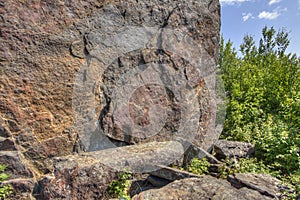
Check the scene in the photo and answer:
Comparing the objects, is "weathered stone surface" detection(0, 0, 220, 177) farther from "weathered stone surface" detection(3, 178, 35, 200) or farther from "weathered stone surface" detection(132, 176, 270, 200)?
"weathered stone surface" detection(132, 176, 270, 200)

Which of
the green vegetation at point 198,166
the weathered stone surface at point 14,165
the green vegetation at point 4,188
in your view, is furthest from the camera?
the green vegetation at point 198,166

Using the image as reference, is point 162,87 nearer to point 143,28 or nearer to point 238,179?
point 143,28

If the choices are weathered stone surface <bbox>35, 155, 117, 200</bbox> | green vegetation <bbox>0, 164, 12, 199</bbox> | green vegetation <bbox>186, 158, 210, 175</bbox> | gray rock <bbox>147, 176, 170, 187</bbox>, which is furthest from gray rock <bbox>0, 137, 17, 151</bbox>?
green vegetation <bbox>186, 158, 210, 175</bbox>

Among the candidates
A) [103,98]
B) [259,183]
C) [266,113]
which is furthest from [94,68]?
[266,113]

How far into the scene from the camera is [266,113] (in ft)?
19.2

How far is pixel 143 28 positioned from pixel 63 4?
1021 mm

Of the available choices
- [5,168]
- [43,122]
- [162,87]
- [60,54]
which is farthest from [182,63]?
[5,168]

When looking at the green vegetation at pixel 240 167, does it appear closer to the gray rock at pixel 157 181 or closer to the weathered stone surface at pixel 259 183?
the weathered stone surface at pixel 259 183

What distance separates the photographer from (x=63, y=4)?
108 inches

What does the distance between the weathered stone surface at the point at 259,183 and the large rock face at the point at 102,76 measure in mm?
938

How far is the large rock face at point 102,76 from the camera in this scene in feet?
8.42

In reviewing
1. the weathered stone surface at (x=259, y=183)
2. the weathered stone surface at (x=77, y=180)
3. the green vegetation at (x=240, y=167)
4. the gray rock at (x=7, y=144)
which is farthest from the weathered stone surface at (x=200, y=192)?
the gray rock at (x=7, y=144)

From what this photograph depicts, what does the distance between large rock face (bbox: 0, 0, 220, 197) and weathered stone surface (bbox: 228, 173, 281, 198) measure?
3.08ft

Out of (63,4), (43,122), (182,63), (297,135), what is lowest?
(43,122)
